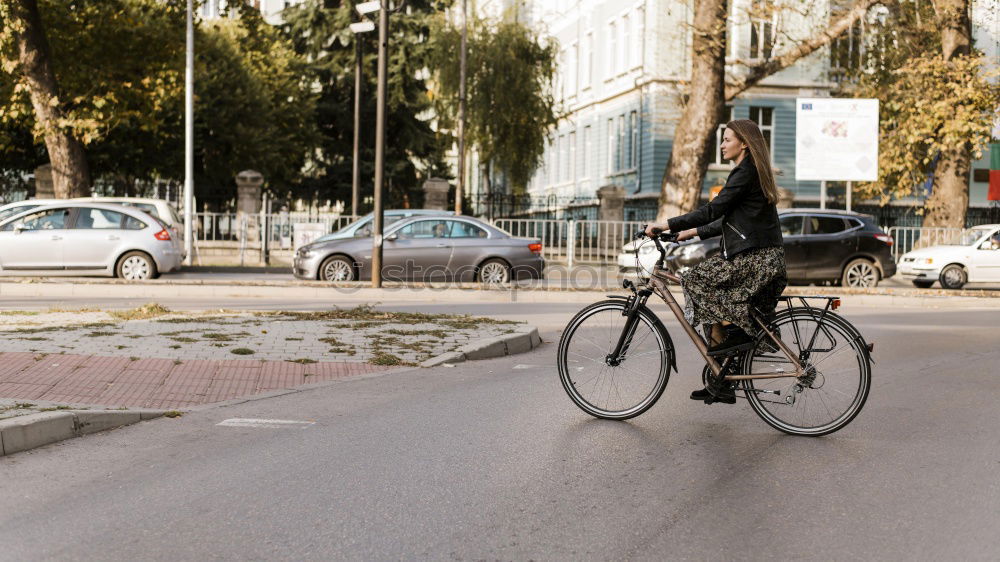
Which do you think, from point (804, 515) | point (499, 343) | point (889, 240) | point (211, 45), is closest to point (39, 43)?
point (211, 45)

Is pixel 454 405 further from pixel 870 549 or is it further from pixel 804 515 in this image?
pixel 870 549

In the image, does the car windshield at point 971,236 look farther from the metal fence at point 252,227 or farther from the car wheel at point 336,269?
the metal fence at point 252,227

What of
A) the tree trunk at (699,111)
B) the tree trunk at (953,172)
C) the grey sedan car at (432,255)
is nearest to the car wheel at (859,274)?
the tree trunk at (699,111)

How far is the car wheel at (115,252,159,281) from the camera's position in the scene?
2291cm

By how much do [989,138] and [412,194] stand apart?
56.5 feet

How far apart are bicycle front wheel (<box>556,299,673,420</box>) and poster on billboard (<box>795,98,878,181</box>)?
79.4ft

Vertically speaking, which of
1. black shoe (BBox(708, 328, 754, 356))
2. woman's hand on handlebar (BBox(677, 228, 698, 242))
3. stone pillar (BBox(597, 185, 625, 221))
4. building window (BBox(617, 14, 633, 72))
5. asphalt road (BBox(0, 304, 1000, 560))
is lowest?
asphalt road (BBox(0, 304, 1000, 560))

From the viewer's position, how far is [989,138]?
31312mm

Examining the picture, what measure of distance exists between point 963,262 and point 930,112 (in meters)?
6.55

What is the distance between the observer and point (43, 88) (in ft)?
99.5

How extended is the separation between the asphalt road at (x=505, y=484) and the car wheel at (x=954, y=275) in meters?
19.3

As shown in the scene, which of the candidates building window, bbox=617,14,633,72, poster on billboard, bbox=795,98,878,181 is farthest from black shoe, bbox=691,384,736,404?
building window, bbox=617,14,633,72

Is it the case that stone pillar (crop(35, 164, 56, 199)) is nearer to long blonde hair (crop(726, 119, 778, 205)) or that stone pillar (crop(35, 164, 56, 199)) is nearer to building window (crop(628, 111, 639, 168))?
building window (crop(628, 111, 639, 168))

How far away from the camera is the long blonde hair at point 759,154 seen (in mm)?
6992
